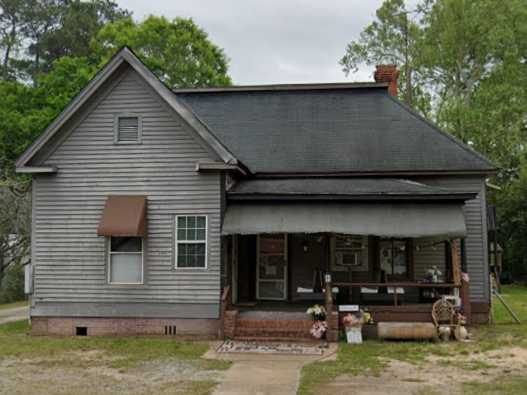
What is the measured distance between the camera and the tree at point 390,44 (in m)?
33.2

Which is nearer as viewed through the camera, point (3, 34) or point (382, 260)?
point (382, 260)

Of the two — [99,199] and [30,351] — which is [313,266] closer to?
[99,199]

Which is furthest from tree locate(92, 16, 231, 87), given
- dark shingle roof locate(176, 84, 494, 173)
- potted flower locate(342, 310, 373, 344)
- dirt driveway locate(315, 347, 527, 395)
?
dirt driveway locate(315, 347, 527, 395)

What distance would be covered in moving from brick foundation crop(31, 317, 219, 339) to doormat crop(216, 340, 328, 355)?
2.62 feet

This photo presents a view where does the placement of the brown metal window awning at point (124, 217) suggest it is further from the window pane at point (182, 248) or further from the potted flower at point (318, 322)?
the potted flower at point (318, 322)

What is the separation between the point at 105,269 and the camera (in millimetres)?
13234

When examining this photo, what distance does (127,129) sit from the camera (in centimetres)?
1345

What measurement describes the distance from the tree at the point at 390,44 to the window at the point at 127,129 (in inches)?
894

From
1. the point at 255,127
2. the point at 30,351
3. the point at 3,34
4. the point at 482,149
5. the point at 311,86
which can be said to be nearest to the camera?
the point at 30,351

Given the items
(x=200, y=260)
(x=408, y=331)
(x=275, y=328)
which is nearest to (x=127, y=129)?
(x=200, y=260)

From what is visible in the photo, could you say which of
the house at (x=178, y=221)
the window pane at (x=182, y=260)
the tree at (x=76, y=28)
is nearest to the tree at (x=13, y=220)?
the house at (x=178, y=221)

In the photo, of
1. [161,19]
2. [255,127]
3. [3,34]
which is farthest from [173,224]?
[3,34]

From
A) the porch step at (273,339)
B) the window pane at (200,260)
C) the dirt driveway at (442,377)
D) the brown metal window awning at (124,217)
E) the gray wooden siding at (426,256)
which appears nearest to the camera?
the dirt driveway at (442,377)

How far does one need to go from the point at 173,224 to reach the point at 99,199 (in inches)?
75.9
